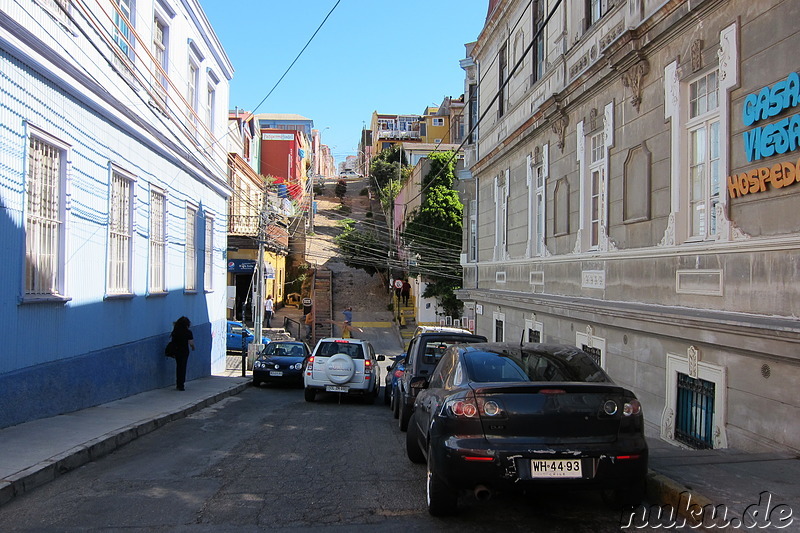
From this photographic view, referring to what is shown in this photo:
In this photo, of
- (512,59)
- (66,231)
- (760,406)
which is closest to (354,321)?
(512,59)

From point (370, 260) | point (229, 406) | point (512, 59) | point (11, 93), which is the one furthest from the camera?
point (370, 260)

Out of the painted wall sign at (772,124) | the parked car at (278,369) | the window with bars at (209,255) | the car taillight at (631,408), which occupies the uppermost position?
the painted wall sign at (772,124)

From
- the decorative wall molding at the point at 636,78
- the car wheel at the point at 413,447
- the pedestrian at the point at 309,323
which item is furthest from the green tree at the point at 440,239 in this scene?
the car wheel at the point at 413,447

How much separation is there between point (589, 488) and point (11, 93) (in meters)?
8.90

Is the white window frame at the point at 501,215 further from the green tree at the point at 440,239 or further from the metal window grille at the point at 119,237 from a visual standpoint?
the green tree at the point at 440,239

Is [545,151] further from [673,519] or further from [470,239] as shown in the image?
[673,519]

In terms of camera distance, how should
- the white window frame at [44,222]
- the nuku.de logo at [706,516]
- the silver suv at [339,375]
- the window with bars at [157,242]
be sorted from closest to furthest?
1. the nuku.de logo at [706,516]
2. the white window frame at [44,222]
3. the window with bars at [157,242]
4. the silver suv at [339,375]

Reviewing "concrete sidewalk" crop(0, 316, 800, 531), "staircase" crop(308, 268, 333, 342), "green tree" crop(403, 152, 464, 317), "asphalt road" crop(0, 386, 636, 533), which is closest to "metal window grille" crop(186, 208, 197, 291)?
"concrete sidewalk" crop(0, 316, 800, 531)

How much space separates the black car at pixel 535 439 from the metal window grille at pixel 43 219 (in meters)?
7.44

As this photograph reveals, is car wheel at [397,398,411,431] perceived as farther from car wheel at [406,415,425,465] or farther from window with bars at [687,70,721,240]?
window with bars at [687,70,721,240]

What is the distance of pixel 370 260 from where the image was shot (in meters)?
45.4

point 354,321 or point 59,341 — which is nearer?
point 59,341

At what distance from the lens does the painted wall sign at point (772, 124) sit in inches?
271

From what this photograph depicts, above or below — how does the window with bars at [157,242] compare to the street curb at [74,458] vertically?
above
